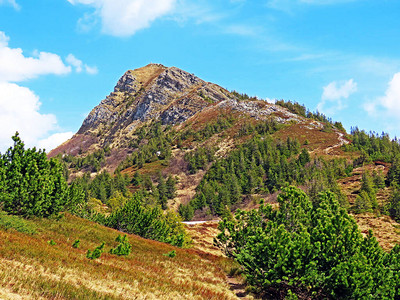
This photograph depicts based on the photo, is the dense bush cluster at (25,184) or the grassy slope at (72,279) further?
the dense bush cluster at (25,184)

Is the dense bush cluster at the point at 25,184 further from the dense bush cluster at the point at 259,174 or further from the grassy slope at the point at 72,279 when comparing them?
the dense bush cluster at the point at 259,174

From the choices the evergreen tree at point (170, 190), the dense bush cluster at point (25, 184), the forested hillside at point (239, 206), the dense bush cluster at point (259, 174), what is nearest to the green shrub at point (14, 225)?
the forested hillside at point (239, 206)

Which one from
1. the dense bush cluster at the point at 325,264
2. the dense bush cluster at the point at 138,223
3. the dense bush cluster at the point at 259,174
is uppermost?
the dense bush cluster at the point at 259,174

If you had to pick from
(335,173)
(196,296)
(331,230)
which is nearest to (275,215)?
(331,230)

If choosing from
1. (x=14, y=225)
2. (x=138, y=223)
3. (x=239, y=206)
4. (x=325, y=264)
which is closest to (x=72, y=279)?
(x=14, y=225)

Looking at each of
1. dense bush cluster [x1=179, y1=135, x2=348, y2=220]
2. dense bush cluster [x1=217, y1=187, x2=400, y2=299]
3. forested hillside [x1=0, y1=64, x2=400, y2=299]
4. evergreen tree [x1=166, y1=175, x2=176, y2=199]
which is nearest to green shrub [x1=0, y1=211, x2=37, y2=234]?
forested hillside [x1=0, y1=64, x2=400, y2=299]

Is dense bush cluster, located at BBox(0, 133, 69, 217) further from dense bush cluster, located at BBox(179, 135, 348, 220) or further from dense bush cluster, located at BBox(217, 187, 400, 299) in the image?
Result: dense bush cluster, located at BBox(179, 135, 348, 220)

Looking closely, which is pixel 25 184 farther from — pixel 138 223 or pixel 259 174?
pixel 259 174

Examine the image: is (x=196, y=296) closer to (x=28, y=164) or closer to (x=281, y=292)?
(x=281, y=292)

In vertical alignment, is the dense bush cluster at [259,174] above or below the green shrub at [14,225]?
above

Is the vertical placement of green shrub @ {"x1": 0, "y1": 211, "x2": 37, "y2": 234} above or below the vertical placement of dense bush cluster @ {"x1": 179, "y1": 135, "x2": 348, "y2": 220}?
below

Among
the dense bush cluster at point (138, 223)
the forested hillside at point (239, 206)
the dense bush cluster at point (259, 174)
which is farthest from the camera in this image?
the dense bush cluster at point (259, 174)

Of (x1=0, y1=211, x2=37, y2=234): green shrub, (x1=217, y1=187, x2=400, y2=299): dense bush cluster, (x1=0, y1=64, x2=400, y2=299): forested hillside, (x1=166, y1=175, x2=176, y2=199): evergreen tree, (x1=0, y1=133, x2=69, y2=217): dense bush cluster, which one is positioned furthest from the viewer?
(x1=166, y1=175, x2=176, y2=199): evergreen tree

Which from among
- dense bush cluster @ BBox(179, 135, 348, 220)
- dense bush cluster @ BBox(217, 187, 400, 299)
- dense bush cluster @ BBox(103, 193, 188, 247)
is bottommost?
dense bush cluster @ BBox(103, 193, 188, 247)
